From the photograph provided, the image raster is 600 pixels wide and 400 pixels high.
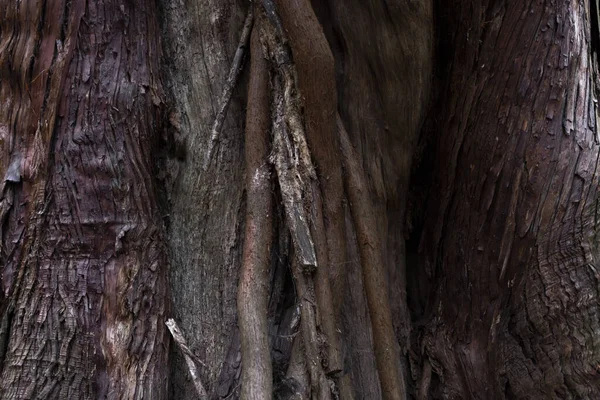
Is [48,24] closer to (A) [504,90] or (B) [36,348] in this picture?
(B) [36,348]

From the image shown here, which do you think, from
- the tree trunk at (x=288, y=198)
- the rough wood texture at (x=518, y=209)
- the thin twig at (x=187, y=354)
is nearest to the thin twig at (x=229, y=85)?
the tree trunk at (x=288, y=198)

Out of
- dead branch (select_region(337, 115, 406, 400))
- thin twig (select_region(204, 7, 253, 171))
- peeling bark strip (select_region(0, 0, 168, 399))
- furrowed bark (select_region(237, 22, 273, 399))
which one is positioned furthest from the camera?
thin twig (select_region(204, 7, 253, 171))

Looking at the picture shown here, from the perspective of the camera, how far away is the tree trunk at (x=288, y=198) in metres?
1.82

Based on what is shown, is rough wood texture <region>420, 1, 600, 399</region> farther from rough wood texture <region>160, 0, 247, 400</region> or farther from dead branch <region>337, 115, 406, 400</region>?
rough wood texture <region>160, 0, 247, 400</region>

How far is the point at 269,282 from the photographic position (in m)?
1.92

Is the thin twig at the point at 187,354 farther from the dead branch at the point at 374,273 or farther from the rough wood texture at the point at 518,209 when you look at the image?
the rough wood texture at the point at 518,209

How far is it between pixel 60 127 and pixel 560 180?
4.96ft

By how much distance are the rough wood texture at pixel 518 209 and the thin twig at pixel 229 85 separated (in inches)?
28.1

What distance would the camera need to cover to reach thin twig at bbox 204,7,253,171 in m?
2.04

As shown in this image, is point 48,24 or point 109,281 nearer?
point 109,281

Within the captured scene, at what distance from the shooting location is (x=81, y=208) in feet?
6.07

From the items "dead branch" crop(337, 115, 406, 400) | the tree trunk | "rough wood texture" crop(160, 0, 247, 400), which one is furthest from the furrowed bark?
"dead branch" crop(337, 115, 406, 400)

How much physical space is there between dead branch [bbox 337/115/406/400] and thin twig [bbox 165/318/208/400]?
1.73 feet

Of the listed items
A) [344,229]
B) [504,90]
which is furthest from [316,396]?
[504,90]
